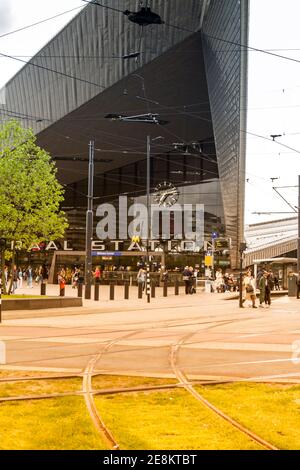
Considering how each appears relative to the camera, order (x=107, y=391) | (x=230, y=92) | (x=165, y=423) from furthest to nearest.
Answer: (x=230, y=92) → (x=107, y=391) → (x=165, y=423)

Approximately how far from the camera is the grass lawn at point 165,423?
551 centimetres

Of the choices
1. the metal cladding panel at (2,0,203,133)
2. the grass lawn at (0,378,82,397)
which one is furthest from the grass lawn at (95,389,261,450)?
the metal cladding panel at (2,0,203,133)

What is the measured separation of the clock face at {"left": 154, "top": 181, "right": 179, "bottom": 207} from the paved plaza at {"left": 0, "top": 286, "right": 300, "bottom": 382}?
1791 inches

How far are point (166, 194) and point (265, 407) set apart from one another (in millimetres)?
61512

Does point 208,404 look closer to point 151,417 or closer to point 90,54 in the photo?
point 151,417

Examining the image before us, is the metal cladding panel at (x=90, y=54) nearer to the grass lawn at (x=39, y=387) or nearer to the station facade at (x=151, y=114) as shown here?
the station facade at (x=151, y=114)

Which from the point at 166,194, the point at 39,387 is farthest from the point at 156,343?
the point at 166,194

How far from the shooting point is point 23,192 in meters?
25.1

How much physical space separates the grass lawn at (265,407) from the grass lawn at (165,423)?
0.24 meters

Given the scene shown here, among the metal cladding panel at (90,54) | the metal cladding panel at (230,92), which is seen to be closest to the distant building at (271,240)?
the metal cladding panel at (230,92)

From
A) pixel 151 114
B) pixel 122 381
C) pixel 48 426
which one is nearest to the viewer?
pixel 48 426

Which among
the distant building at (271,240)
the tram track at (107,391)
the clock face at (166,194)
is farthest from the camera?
the clock face at (166,194)

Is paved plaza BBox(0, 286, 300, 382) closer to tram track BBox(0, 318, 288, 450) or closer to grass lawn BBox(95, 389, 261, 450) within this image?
tram track BBox(0, 318, 288, 450)

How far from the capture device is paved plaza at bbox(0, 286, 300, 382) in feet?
32.4
